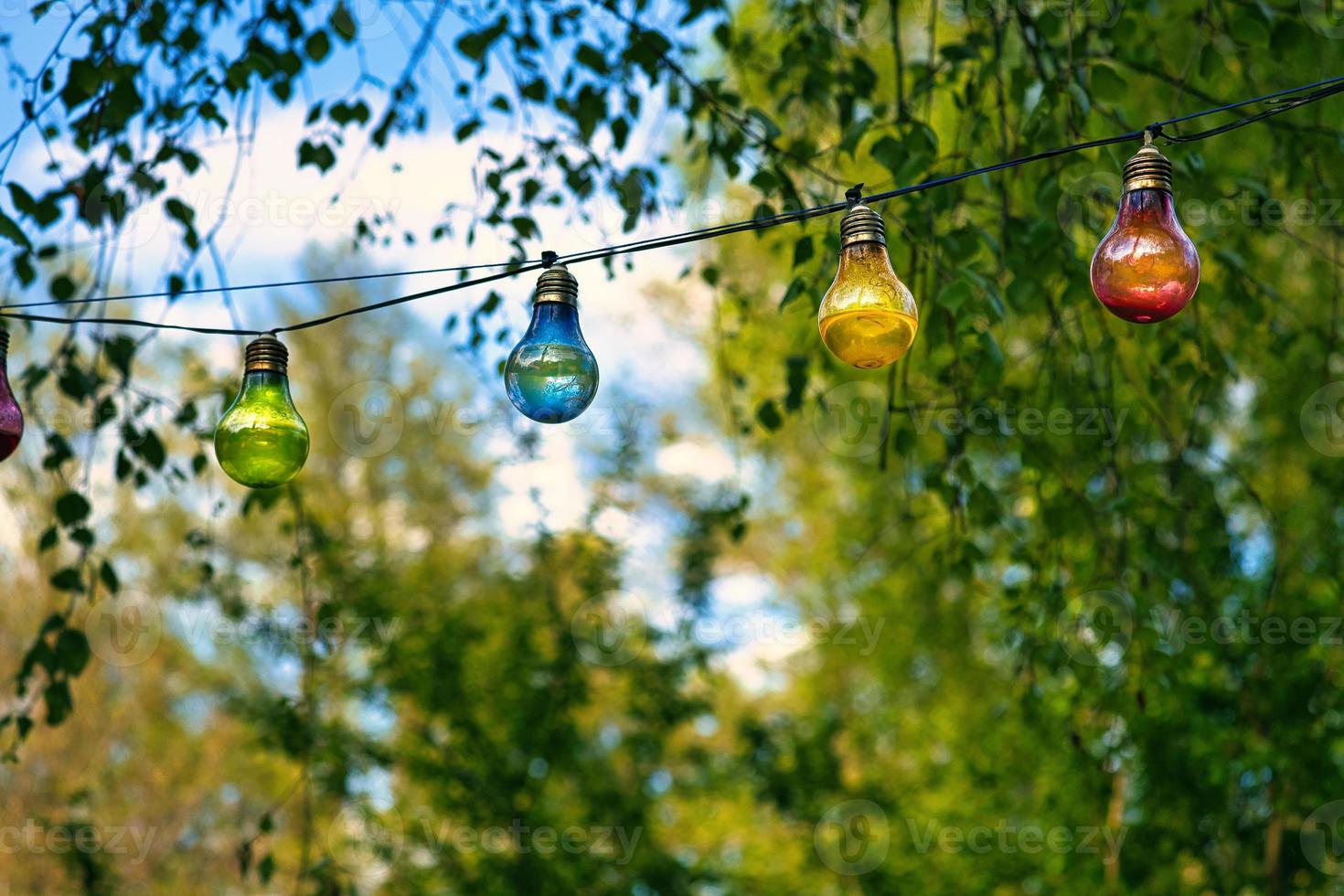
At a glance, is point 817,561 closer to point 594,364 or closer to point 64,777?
point 64,777

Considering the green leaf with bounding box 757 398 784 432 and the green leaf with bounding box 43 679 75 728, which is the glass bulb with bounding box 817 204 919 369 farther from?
the green leaf with bounding box 43 679 75 728

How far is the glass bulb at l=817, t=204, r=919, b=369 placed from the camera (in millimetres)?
2166

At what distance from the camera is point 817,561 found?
1245 centimetres

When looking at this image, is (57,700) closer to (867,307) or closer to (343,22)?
(343,22)

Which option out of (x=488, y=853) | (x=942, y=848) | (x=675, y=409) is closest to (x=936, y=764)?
(x=942, y=848)

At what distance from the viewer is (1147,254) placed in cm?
212

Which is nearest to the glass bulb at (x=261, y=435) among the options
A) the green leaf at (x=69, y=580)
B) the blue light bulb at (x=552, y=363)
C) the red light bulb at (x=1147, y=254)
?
the blue light bulb at (x=552, y=363)

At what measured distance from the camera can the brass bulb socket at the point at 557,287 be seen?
7.57 feet

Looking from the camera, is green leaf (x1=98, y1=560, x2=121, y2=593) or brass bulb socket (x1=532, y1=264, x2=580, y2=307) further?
green leaf (x1=98, y1=560, x2=121, y2=593)

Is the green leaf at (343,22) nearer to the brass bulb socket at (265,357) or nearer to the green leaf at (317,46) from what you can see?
the green leaf at (317,46)

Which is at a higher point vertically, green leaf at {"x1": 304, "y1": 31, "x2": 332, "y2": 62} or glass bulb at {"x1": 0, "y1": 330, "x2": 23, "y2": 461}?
green leaf at {"x1": 304, "y1": 31, "x2": 332, "y2": 62}

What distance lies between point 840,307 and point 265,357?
0.95m

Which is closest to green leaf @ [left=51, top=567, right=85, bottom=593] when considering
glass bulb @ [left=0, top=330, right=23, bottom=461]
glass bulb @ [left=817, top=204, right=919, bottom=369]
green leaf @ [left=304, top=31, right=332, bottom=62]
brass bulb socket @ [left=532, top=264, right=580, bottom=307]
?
glass bulb @ [left=0, top=330, right=23, bottom=461]

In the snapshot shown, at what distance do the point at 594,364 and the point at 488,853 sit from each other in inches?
199
